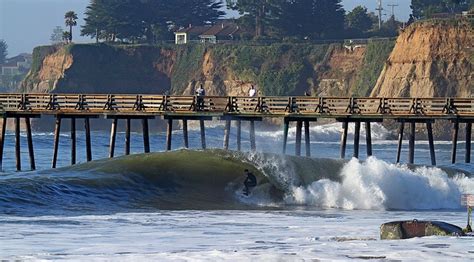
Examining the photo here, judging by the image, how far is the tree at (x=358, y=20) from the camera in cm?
16562

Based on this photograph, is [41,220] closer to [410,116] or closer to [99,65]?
[410,116]

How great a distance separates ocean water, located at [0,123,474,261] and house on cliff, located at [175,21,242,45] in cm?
11235

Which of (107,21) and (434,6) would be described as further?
(107,21)

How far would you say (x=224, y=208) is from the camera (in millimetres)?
37219

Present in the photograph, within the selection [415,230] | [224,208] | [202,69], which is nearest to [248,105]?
[224,208]

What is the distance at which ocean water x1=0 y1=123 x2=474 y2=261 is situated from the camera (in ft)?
78.1

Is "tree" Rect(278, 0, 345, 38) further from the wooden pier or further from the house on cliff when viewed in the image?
the wooden pier

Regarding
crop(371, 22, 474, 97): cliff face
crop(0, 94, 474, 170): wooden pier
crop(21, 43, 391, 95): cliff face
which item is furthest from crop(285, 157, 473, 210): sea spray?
crop(21, 43, 391, 95): cliff face

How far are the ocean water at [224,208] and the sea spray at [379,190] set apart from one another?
0.15ft

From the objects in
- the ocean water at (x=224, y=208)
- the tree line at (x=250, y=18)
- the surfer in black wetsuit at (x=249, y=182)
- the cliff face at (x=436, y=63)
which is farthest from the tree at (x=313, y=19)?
the surfer in black wetsuit at (x=249, y=182)

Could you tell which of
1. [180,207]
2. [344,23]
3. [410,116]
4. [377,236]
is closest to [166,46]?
[344,23]

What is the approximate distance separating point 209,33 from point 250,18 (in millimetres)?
5806

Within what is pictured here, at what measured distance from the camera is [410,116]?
50.0 m

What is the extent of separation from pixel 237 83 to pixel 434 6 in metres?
28.0
